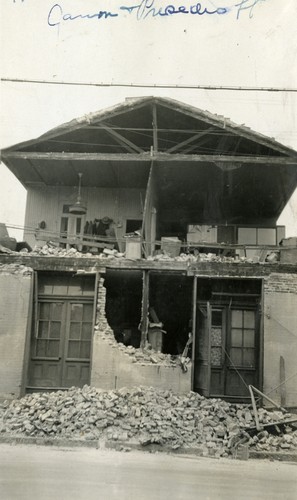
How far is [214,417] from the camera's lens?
43.3 ft

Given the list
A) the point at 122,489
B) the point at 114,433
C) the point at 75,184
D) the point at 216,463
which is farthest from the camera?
the point at 75,184

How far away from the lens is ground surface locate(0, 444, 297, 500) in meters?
8.05

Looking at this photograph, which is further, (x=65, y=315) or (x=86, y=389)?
(x=65, y=315)

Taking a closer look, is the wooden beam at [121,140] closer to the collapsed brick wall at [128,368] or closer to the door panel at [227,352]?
the door panel at [227,352]

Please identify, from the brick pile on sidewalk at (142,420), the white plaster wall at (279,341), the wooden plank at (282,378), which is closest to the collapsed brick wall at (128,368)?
the brick pile on sidewalk at (142,420)

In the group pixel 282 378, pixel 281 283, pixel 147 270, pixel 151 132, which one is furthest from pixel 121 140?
pixel 282 378

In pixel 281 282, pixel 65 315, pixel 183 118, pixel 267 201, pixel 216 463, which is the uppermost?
pixel 183 118

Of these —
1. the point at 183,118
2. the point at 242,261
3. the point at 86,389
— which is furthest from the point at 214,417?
the point at 183,118

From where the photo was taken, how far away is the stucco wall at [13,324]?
587 inches

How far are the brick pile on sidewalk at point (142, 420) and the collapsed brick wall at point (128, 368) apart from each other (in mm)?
472

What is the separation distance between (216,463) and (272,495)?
2.67 m

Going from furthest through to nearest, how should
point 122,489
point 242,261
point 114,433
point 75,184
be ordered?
point 75,184 → point 242,261 → point 114,433 → point 122,489

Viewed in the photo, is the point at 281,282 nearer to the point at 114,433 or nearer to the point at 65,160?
the point at 114,433

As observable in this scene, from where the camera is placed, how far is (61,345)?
15797 mm
